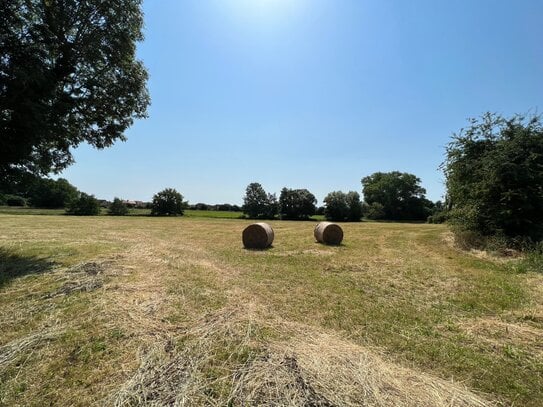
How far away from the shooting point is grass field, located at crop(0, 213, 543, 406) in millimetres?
3443

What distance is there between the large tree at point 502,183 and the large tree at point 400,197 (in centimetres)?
5148

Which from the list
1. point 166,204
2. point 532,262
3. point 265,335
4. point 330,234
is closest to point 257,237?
point 330,234

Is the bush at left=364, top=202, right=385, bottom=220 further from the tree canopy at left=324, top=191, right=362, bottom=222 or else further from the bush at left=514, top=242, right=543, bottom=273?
the bush at left=514, top=242, right=543, bottom=273

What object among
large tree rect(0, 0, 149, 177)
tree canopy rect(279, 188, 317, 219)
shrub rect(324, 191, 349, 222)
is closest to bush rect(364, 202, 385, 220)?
shrub rect(324, 191, 349, 222)

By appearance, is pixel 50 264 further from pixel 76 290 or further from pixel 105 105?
pixel 105 105

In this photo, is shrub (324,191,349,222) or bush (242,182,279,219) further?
bush (242,182,279,219)

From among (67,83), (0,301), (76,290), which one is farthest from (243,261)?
(67,83)

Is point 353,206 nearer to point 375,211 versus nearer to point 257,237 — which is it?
point 375,211

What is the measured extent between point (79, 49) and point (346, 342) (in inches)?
510

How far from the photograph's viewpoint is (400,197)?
2726 inches

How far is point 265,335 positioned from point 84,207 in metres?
55.9

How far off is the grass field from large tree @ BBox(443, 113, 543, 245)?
15.0 feet

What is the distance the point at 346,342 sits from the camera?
4711 mm

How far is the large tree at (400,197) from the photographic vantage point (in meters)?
66.4
